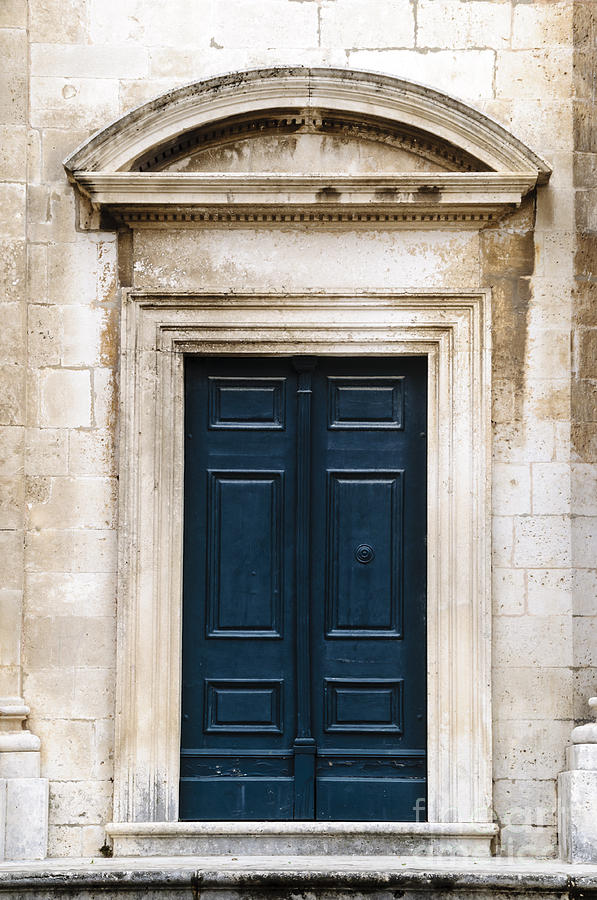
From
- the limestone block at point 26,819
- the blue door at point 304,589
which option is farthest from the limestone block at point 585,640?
the limestone block at point 26,819

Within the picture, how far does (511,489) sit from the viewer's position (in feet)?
22.1

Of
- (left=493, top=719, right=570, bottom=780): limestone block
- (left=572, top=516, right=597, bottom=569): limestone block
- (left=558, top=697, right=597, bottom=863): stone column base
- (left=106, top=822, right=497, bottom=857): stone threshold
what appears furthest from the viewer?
(left=572, top=516, right=597, bottom=569): limestone block

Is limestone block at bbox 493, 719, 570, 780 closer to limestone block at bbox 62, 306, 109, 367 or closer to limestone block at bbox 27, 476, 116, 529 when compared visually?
limestone block at bbox 27, 476, 116, 529

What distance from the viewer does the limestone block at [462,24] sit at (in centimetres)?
688

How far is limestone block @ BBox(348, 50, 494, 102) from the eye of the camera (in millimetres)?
6852

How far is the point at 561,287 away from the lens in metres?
6.80

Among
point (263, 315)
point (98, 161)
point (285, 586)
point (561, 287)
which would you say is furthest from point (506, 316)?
point (98, 161)

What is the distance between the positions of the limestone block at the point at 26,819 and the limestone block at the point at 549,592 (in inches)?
103

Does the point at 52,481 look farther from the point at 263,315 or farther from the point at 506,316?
the point at 506,316

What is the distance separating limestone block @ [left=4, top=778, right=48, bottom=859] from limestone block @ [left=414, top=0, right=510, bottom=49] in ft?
13.8

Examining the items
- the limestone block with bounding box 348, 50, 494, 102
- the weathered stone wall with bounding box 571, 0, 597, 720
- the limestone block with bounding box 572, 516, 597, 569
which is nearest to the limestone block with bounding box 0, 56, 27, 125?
the limestone block with bounding box 348, 50, 494, 102

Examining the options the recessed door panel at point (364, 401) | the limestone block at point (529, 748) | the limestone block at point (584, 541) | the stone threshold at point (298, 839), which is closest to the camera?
the stone threshold at point (298, 839)

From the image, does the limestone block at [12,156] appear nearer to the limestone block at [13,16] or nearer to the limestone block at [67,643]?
the limestone block at [13,16]

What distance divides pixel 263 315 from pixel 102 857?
9.29 ft
